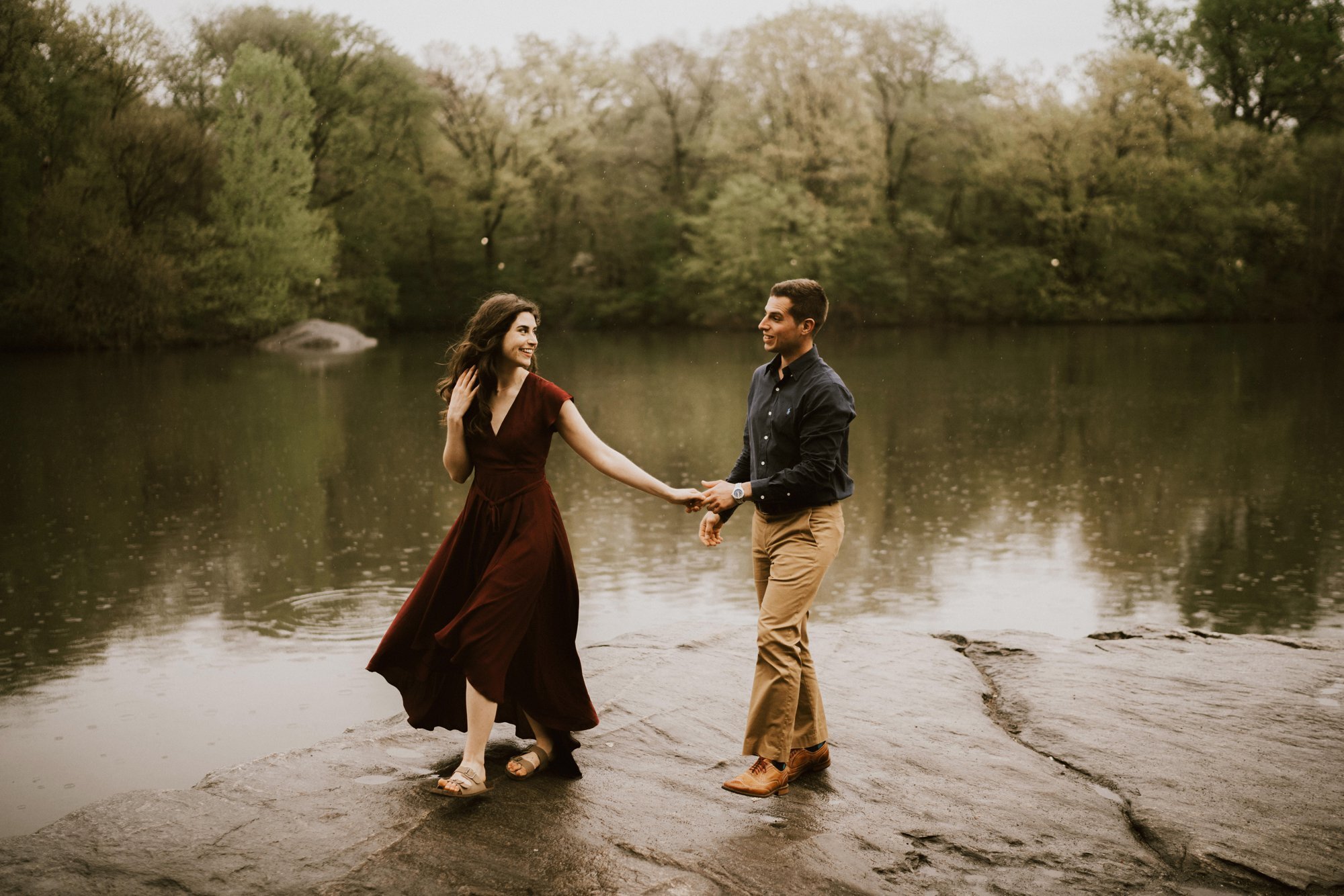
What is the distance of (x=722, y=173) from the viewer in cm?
5822

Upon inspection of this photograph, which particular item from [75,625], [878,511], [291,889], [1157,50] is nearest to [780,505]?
[291,889]

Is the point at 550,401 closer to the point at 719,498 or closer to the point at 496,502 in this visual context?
the point at 496,502

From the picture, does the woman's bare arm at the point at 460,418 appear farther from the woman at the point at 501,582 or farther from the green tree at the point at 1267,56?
the green tree at the point at 1267,56

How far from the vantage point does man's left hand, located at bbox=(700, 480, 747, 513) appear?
16.6ft

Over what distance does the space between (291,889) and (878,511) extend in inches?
512

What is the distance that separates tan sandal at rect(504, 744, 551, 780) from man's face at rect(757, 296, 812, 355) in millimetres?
1933

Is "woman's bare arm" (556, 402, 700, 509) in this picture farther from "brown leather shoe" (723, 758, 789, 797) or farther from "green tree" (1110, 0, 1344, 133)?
"green tree" (1110, 0, 1344, 133)

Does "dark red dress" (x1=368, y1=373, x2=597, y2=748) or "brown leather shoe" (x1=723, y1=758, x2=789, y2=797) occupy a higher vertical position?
"dark red dress" (x1=368, y1=373, x2=597, y2=748)

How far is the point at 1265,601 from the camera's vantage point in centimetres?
1159

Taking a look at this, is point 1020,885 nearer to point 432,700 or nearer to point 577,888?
point 577,888

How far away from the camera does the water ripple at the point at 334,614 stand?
10.6m

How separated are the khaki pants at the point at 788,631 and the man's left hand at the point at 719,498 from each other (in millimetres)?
148

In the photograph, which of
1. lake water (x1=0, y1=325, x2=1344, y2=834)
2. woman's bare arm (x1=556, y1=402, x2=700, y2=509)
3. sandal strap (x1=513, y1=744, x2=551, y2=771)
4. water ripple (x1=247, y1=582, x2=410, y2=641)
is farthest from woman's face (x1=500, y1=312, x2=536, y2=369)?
water ripple (x1=247, y1=582, x2=410, y2=641)

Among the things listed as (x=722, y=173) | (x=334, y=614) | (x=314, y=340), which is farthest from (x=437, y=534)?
(x=722, y=173)
